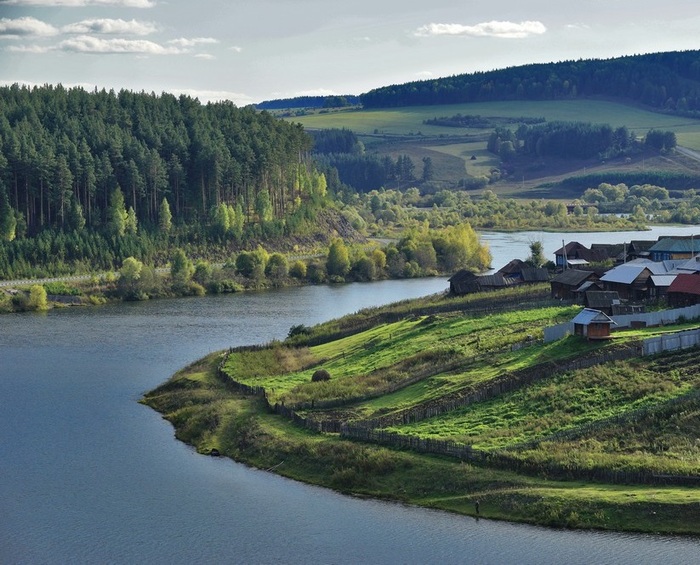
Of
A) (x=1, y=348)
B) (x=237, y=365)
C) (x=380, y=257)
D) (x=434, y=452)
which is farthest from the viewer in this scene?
(x=380, y=257)

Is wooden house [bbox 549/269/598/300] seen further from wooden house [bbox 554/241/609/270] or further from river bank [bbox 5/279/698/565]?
river bank [bbox 5/279/698/565]

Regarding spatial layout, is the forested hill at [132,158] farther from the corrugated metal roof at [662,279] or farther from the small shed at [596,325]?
the small shed at [596,325]

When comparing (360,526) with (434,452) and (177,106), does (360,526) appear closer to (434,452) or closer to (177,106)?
(434,452)

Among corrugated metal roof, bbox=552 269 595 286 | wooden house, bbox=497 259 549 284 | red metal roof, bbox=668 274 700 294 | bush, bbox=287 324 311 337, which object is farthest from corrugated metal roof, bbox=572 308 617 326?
wooden house, bbox=497 259 549 284

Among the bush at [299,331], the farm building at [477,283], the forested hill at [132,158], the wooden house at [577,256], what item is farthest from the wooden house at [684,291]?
the forested hill at [132,158]

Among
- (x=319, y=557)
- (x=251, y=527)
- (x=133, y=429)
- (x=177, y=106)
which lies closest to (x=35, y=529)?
(x=251, y=527)

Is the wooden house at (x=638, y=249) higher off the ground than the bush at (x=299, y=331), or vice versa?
the wooden house at (x=638, y=249)
